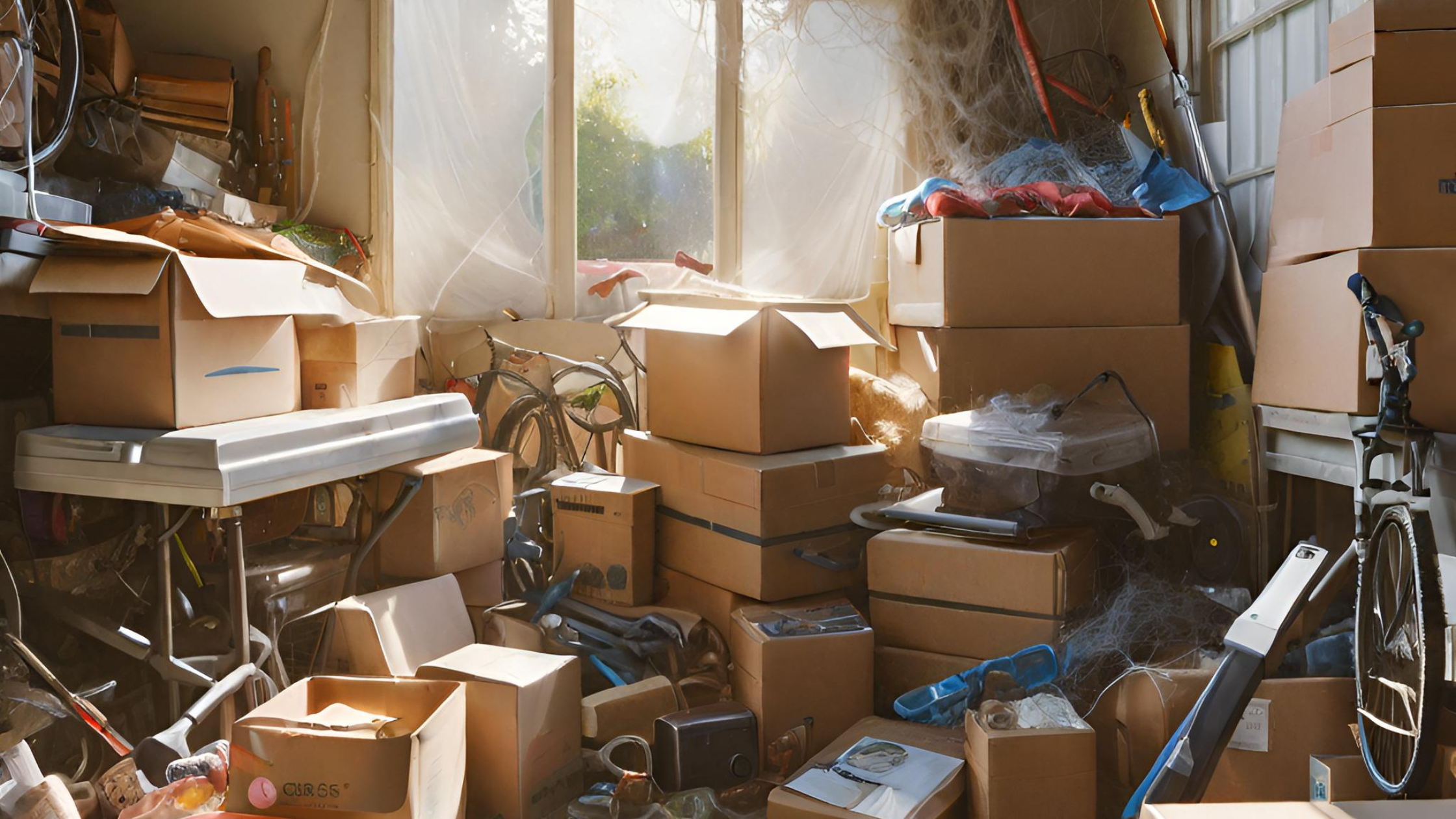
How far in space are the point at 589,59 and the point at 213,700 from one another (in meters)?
2.77

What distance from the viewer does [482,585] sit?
2781mm

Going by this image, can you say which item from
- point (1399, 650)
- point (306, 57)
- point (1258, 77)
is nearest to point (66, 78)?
point (306, 57)

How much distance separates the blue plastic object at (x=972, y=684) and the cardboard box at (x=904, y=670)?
11 cm

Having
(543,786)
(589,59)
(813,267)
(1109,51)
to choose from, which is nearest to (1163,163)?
(1109,51)

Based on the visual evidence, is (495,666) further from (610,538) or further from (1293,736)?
(1293,736)

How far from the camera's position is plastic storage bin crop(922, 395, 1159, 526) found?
2.45 metres

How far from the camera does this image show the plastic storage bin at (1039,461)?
2.45m

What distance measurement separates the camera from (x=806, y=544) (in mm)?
2646

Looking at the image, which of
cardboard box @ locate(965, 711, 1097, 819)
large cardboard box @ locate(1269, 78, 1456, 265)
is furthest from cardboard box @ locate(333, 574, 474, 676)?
large cardboard box @ locate(1269, 78, 1456, 265)

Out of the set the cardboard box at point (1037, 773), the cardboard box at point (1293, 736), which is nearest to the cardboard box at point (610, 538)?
the cardboard box at point (1037, 773)

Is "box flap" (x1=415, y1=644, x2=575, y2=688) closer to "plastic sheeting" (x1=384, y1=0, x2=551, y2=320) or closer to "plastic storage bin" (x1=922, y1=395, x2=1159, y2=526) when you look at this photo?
"plastic storage bin" (x1=922, y1=395, x2=1159, y2=526)

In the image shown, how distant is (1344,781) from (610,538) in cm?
174

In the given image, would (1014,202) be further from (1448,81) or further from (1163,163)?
(1448,81)

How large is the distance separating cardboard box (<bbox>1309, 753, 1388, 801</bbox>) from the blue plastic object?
1.75 feet
